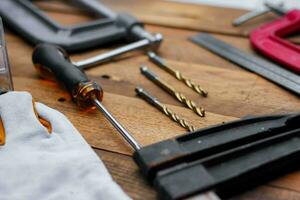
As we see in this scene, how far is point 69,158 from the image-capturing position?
63 cm

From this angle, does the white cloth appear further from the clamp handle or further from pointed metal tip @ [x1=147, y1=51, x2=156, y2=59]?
pointed metal tip @ [x1=147, y1=51, x2=156, y2=59]

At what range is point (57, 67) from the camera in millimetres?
811

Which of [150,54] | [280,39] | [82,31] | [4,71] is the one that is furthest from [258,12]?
[4,71]

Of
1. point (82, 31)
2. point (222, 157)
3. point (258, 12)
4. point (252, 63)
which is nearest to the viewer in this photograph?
→ point (222, 157)

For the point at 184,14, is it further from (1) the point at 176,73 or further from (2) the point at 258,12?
(1) the point at 176,73

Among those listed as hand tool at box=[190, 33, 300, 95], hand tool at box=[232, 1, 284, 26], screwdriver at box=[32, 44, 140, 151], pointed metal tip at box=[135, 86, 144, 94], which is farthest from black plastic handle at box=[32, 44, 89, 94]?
hand tool at box=[232, 1, 284, 26]

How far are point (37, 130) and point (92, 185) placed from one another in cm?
14

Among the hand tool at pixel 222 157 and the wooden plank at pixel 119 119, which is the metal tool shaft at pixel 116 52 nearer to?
the wooden plank at pixel 119 119

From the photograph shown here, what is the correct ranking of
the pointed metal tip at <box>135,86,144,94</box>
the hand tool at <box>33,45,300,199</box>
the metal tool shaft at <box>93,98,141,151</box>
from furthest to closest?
the pointed metal tip at <box>135,86,144,94</box>
the metal tool shaft at <box>93,98,141,151</box>
the hand tool at <box>33,45,300,199</box>

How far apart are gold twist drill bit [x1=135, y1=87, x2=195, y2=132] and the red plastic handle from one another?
290 mm

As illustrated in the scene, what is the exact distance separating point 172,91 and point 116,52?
7.4 inches

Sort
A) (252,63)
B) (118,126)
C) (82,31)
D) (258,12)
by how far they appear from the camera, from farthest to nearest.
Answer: (258,12) < (82,31) < (252,63) < (118,126)

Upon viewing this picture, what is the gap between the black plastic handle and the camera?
773 mm

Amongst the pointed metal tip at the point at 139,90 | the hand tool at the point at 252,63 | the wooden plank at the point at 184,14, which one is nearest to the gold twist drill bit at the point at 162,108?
the pointed metal tip at the point at 139,90
